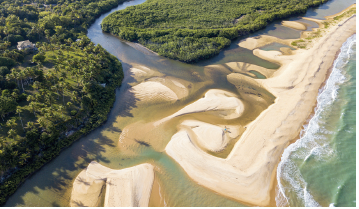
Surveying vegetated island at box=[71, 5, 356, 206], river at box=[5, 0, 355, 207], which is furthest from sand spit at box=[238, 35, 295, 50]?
river at box=[5, 0, 355, 207]

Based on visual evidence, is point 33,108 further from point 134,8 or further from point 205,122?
point 134,8

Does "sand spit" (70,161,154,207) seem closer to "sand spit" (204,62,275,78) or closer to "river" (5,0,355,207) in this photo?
"river" (5,0,355,207)

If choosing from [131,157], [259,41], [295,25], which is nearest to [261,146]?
[131,157]

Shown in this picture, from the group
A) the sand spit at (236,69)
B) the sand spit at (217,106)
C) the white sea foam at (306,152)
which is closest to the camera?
the white sea foam at (306,152)

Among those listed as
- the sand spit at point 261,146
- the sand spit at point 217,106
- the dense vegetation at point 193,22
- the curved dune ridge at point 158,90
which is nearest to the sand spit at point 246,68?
the sand spit at point 261,146

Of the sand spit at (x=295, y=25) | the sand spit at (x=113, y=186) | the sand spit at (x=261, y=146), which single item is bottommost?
the sand spit at (x=113, y=186)

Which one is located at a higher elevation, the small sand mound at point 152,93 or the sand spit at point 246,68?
the sand spit at point 246,68

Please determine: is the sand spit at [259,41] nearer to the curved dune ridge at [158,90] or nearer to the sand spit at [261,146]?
the sand spit at [261,146]
